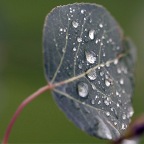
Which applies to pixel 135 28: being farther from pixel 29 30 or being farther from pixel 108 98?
pixel 108 98

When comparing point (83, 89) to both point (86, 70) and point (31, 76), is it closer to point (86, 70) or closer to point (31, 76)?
point (86, 70)

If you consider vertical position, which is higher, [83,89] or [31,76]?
[83,89]

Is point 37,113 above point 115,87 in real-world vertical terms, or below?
below

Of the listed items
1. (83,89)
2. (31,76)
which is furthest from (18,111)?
(31,76)

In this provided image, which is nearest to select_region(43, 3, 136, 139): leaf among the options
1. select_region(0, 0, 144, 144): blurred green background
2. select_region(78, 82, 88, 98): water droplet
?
select_region(78, 82, 88, 98): water droplet

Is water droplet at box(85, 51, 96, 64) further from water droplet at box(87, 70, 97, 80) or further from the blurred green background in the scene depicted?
the blurred green background

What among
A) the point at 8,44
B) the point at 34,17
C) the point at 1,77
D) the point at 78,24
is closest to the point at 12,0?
the point at 34,17

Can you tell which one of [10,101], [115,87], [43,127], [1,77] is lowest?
[43,127]
